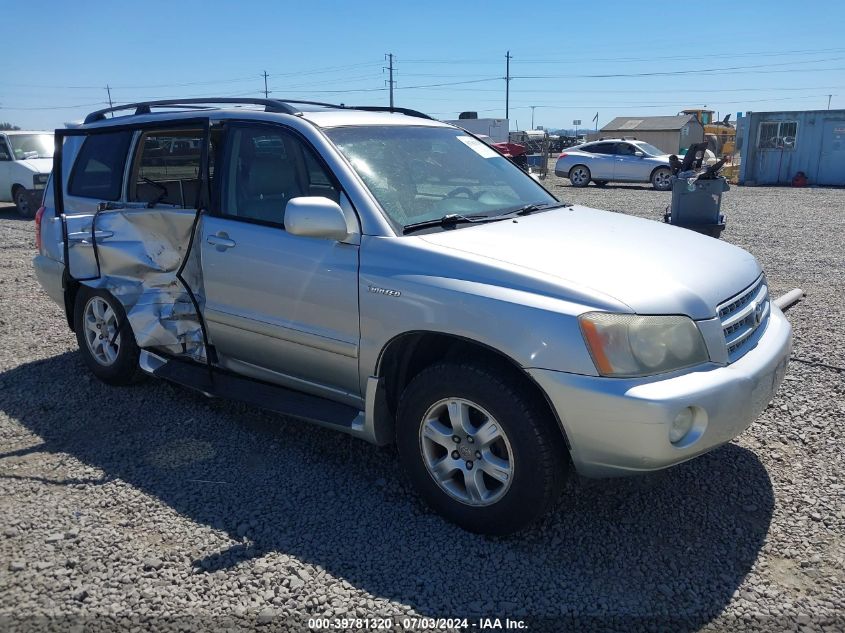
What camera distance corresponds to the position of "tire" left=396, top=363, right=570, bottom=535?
9.90 ft

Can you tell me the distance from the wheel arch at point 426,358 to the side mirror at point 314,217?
0.61m

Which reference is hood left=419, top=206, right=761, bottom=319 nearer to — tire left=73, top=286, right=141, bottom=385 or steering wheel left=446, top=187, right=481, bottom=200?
steering wheel left=446, top=187, right=481, bottom=200

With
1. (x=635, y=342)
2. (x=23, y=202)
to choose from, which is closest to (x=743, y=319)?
(x=635, y=342)

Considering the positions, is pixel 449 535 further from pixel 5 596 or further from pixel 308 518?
pixel 5 596

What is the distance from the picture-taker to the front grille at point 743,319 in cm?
319

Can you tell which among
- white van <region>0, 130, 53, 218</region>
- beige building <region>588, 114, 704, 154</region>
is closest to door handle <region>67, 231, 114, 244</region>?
white van <region>0, 130, 53, 218</region>

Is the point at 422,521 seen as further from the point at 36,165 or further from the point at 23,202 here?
the point at 23,202

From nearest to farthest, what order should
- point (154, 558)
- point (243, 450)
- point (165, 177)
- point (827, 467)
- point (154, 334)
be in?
1. point (154, 558)
2. point (827, 467)
3. point (243, 450)
4. point (154, 334)
5. point (165, 177)

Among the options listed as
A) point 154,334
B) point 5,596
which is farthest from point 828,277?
point 5,596

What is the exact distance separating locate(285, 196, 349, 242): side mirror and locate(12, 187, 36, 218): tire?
48.6 feet

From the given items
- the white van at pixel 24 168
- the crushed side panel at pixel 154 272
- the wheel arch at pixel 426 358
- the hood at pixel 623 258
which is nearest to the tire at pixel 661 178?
the white van at pixel 24 168

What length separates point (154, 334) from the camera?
15.0 ft

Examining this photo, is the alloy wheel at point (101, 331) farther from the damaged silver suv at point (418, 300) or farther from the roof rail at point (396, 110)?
the roof rail at point (396, 110)

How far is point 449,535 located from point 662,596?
3.15 feet
